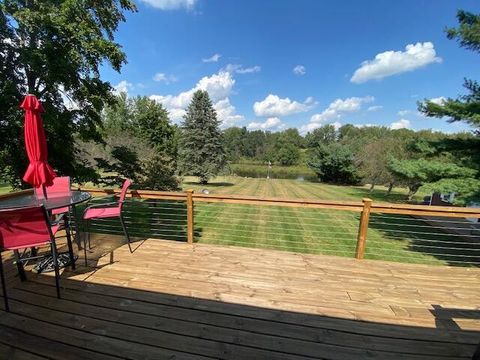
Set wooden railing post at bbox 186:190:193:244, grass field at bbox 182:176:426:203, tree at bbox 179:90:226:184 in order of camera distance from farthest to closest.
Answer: tree at bbox 179:90:226:184, grass field at bbox 182:176:426:203, wooden railing post at bbox 186:190:193:244

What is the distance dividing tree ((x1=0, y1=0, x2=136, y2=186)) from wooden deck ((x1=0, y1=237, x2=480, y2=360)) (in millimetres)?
5083

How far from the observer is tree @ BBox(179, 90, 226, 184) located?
23.0 m

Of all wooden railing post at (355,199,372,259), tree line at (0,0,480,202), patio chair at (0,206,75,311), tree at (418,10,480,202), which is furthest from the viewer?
tree line at (0,0,480,202)

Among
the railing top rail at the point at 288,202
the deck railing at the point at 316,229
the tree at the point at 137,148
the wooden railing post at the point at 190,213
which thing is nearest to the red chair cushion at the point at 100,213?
the deck railing at the point at 316,229

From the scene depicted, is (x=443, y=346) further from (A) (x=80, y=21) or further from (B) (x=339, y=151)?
(B) (x=339, y=151)

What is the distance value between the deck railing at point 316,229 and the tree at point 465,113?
0.88 metres

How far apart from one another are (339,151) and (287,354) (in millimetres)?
28005

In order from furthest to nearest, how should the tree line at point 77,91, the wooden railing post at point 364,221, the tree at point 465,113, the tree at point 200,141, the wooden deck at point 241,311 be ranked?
1. the tree at point 200,141
2. the tree line at point 77,91
3. the tree at point 465,113
4. the wooden railing post at point 364,221
5. the wooden deck at point 241,311

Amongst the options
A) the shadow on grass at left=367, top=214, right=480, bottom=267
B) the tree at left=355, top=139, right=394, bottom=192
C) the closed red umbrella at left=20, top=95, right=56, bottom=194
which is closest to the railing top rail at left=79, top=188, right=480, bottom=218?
the shadow on grass at left=367, top=214, right=480, bottom=267

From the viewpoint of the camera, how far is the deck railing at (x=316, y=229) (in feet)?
12.3

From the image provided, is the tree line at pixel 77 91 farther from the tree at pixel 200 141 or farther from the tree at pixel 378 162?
the tree at pixel 200 141

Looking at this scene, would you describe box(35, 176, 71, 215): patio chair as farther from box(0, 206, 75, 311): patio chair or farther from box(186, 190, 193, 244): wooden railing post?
box(186, 190, 193, 244): wooden railing post

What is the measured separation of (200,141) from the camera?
23047mm

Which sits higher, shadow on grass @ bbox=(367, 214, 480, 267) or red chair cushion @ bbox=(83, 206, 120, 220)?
red chair cushion @ bbox=(83, 206, 120, 220)
